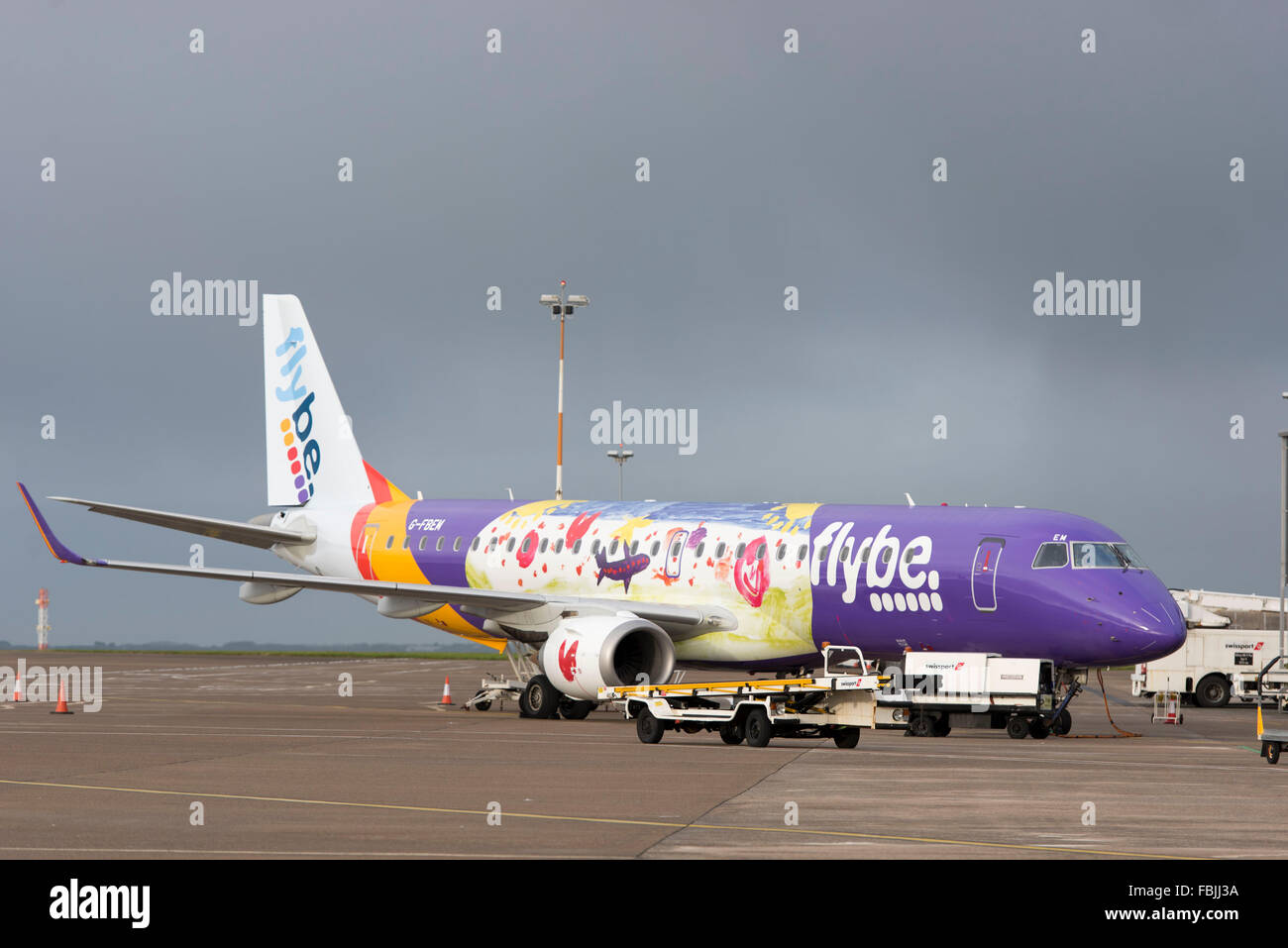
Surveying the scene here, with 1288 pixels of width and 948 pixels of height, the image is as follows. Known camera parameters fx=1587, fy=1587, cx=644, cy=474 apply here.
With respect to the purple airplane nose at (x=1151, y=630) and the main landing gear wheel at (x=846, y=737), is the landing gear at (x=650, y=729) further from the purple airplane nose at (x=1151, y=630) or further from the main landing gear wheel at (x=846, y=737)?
the purple airplane nose at (x=1151, y=630)

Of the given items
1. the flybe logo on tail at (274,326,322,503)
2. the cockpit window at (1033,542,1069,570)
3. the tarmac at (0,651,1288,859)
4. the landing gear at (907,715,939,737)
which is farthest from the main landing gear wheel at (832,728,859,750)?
the flybe logo on tail at (274,326,322,503)

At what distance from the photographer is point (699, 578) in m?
30.8

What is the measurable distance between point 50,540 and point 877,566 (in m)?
15.5

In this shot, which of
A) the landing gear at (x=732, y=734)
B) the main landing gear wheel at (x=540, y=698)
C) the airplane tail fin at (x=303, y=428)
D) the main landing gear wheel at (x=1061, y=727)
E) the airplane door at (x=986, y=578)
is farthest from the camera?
the airplane tail fin at (x=303, y=428)

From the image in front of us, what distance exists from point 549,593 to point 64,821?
2026cm

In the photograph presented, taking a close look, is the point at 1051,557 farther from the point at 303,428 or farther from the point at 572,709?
the point at 303,428

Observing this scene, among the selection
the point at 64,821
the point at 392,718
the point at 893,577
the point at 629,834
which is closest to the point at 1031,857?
the point at 629,834

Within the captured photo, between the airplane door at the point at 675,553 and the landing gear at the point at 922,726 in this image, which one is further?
the airplane door at the point at 675,553

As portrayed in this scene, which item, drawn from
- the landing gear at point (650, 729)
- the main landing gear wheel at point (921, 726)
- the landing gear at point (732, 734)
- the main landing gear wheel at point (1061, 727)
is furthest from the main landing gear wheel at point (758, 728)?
the main landing gear wheel at point (1061, 727)

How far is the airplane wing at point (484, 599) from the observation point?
30172mm

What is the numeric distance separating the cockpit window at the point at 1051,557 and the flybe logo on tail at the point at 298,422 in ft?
66.3

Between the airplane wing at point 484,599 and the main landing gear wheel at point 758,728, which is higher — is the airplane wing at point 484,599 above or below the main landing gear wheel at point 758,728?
above
